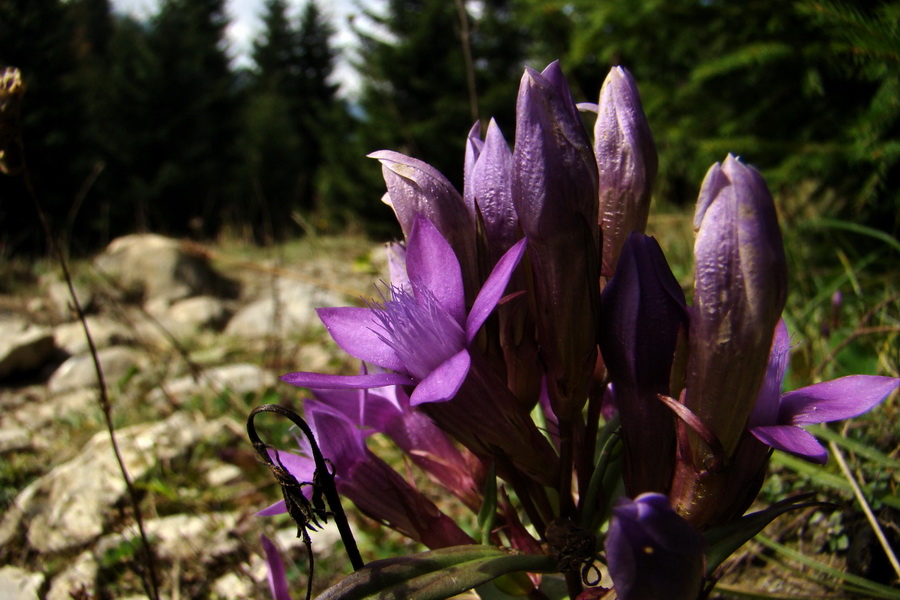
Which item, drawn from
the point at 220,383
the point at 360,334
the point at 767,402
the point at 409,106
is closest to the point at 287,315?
the point at 220,383

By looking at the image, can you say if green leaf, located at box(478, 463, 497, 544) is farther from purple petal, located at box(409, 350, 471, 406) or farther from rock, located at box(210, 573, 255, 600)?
rock, located at box(210, 573, 255, 600)

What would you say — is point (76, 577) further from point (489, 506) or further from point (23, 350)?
point (23, 350)

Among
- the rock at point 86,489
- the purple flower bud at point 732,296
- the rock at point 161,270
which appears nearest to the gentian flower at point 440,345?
the purple flower bud at point 732,296

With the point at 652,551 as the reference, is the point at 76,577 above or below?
below

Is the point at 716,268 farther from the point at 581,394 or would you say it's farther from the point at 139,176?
the point at 139,176

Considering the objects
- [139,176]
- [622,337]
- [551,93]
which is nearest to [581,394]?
[622,337]

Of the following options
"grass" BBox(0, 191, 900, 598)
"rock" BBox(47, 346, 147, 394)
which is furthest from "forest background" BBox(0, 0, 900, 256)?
"rock" BBox(47, 346, 147, 394)
